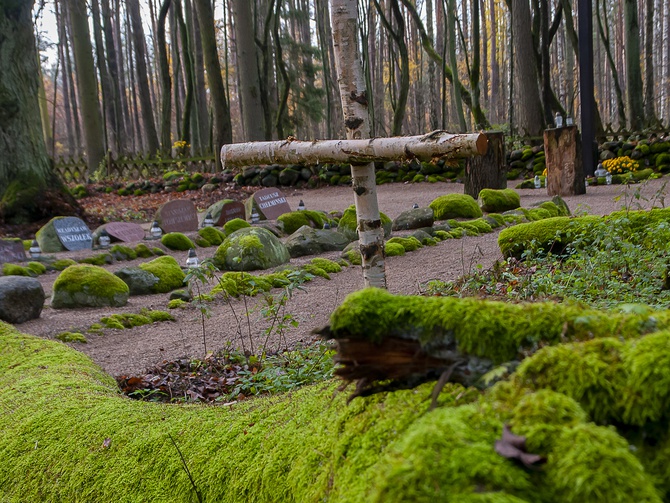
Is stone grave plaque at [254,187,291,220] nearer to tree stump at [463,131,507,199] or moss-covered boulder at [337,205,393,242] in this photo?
moss-covered boulder at [337,205,393,242]

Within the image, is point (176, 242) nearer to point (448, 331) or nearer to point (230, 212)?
point (230, 212)

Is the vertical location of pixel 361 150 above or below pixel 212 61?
below

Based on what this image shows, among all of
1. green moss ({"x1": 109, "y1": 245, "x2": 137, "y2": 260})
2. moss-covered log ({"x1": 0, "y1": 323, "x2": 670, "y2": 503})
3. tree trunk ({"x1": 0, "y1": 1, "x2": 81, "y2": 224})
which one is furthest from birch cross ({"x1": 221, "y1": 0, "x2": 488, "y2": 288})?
tree trunk ({"x1": 0, "y1": 1, "x2": 81, "y2": 224})

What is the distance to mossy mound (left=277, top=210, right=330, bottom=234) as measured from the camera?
38.0 feet

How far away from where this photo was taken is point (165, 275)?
766 cm

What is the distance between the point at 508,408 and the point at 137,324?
540 centimetres

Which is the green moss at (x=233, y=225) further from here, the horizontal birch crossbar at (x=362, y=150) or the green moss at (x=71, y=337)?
the horizontal birch crossbar at (x=362, y=150)

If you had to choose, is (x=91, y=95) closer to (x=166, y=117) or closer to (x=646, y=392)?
(x=166, y=117)

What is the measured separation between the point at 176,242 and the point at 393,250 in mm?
4043

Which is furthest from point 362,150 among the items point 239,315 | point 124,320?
point 124,320

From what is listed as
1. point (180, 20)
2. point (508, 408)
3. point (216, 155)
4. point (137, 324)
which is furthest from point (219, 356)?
point (180, 20)

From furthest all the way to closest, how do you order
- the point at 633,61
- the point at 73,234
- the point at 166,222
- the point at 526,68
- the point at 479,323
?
the point at 633,61 → the point at 526,68 → the point at 166,222 → the point at 73,234 → the point at 479,323

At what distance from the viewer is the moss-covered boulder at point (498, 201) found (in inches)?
449

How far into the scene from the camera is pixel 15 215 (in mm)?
11797
